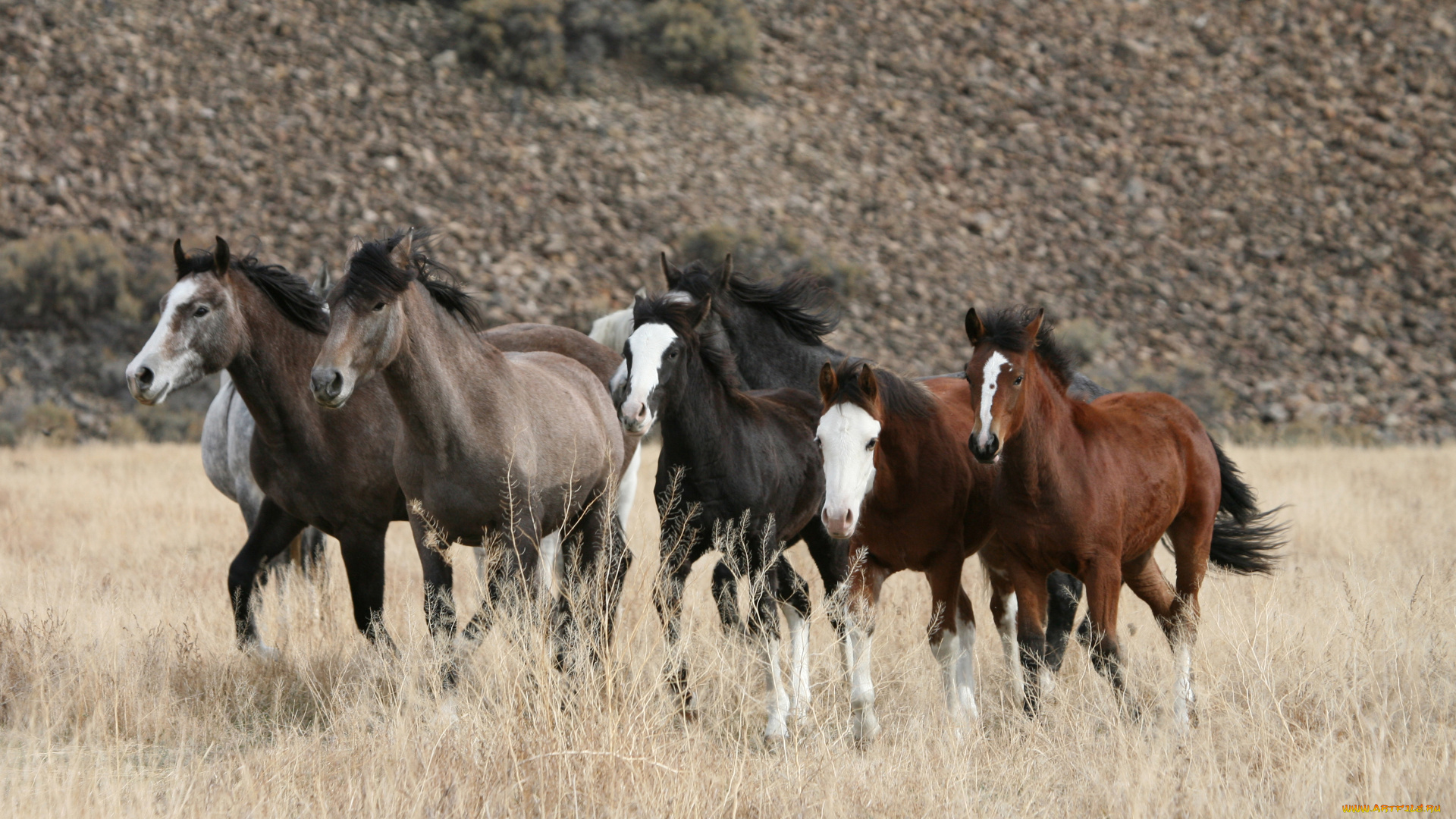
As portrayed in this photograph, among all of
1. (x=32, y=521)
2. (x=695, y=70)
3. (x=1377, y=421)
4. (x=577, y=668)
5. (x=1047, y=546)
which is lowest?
(x=1377, y=421)

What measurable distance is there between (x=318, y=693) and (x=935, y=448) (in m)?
3.09

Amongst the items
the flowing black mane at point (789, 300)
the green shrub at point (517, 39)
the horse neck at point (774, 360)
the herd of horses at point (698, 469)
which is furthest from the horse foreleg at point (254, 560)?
the green shrub at point (517, 39)

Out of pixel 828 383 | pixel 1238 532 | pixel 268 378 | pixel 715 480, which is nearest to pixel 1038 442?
pixel 828 383

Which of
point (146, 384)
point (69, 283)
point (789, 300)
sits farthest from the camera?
point (69, 283)

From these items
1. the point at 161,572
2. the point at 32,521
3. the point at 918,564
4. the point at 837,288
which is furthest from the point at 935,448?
the point at 837,288

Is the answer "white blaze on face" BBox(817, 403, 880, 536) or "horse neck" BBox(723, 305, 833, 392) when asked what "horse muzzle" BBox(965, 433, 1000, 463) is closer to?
"white blaze on face" BBox(817, 403, 880, 536)

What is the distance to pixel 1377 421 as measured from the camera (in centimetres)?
2078

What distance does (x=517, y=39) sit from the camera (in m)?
24.5

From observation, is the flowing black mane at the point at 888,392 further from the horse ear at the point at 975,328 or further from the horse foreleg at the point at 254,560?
the horse foreleg at the point at 254,560

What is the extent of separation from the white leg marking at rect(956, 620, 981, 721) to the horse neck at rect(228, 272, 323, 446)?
322 centimetres

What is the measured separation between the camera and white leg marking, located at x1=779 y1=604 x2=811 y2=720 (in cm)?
495

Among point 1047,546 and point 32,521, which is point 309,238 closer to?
point 32,521

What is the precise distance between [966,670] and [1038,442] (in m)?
1.20

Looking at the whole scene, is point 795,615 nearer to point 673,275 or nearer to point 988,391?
point 988,391
